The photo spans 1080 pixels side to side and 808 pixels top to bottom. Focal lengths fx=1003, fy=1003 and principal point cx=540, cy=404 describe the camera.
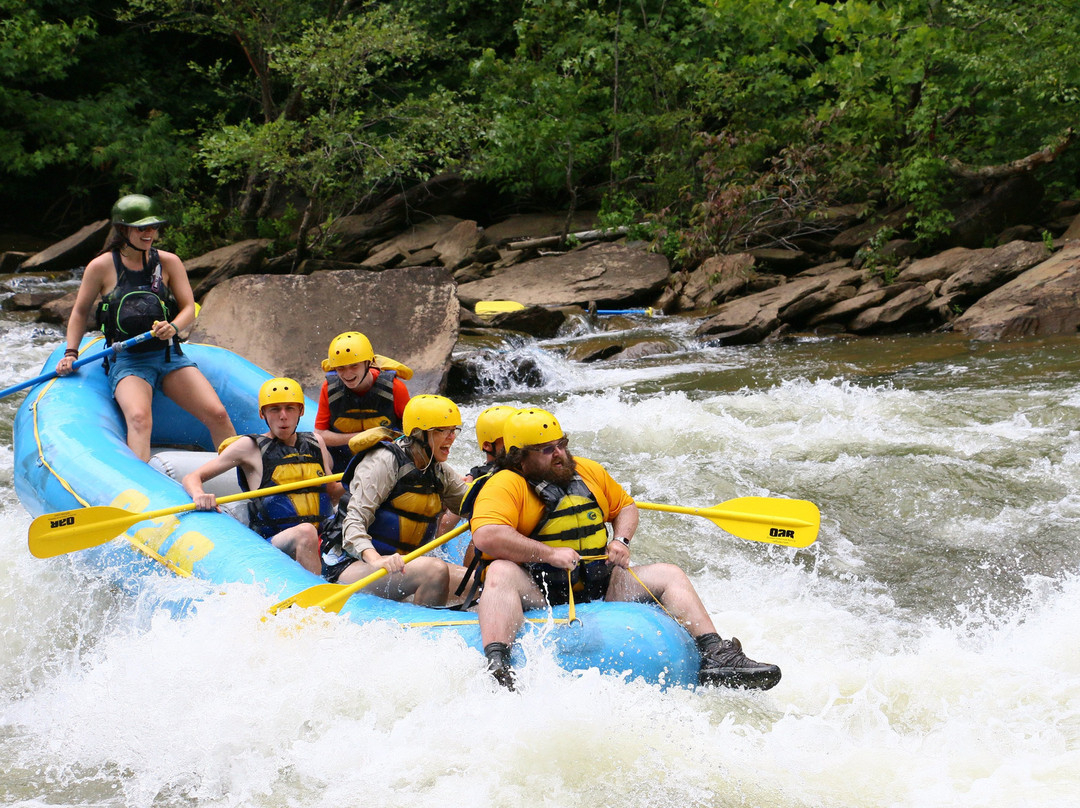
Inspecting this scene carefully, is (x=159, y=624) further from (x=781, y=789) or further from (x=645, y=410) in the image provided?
(x=645, y=410)

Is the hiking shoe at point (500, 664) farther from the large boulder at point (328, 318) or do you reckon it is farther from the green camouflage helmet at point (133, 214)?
the large boulder at point (328, 318)

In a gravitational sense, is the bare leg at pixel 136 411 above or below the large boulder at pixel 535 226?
above

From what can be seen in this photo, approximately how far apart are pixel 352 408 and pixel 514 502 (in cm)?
140

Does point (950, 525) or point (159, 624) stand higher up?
point (159, 624)

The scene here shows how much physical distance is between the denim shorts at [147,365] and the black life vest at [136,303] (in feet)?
0.14

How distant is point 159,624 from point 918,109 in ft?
34.9

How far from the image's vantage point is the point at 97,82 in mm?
15953

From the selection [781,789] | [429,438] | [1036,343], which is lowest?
[1036,343]

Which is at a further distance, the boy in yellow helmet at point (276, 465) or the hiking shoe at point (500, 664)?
the boy in yellow helmet at point (276, 465)

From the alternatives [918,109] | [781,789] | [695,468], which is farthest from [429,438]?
[918,109]

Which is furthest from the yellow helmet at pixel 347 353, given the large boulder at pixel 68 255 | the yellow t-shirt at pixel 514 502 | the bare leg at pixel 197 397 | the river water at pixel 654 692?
the large boulder at pixel 68 255

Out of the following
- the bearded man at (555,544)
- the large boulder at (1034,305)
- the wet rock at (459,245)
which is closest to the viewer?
the bearded man at (555,544)

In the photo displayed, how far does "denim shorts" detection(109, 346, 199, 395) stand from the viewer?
4316mm

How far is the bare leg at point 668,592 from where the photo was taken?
301 centimetres
